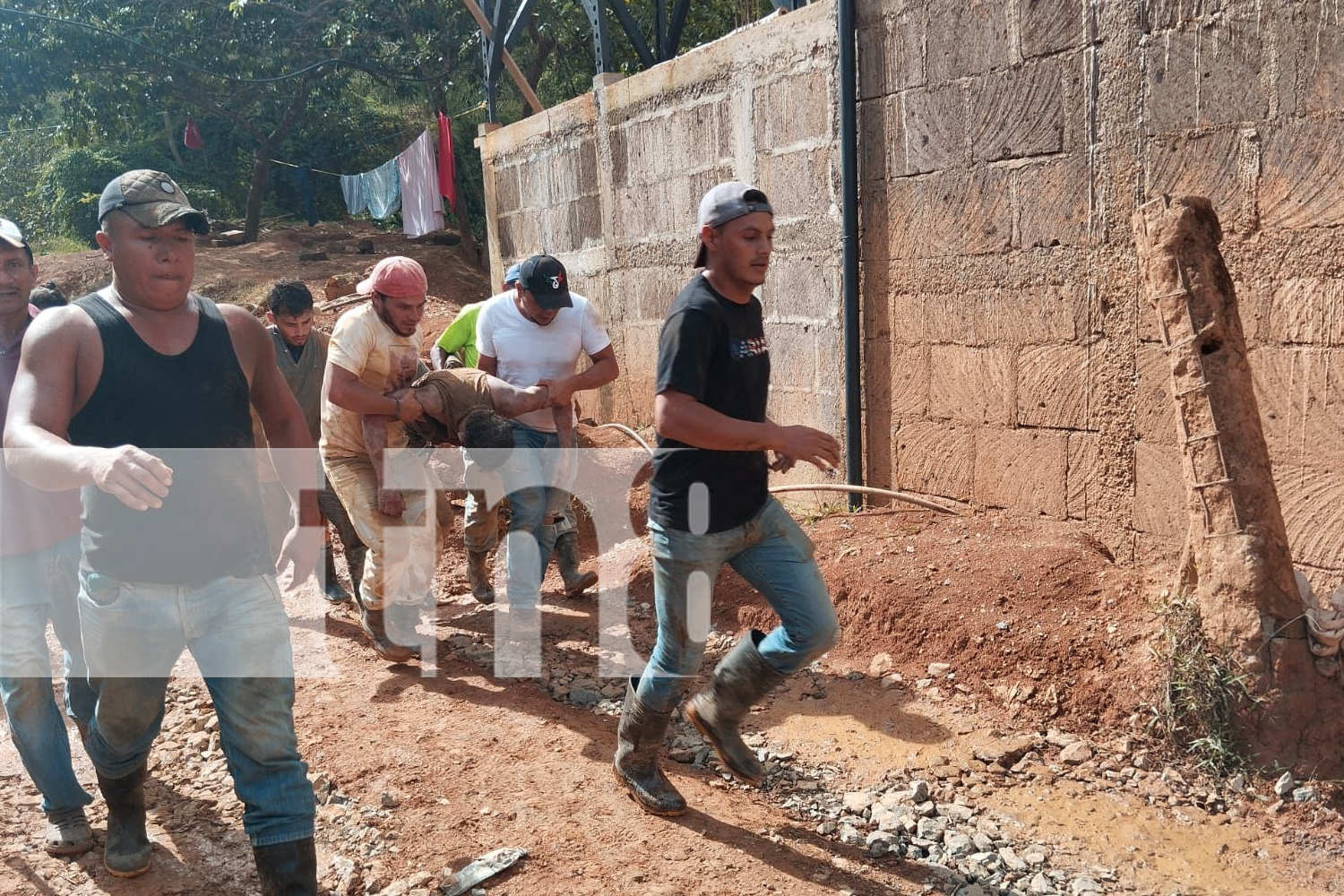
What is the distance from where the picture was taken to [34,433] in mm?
2645

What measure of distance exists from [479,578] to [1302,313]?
411cm

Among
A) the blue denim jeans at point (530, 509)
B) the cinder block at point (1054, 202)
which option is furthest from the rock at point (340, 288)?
the cinder block at point (1054, 202)

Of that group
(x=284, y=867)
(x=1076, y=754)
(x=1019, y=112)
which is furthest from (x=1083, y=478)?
(x=284, y=867)

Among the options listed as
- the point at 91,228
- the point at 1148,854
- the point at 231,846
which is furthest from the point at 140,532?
the point at 91,228

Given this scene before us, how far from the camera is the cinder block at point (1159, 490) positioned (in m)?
4.72

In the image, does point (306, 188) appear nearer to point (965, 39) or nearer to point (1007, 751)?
point (965, 39)

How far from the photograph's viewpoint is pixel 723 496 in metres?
3.43

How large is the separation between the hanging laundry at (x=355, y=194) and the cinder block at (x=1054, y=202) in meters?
16.4

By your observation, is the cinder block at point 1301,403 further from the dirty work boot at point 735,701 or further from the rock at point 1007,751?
the dirty work boot at point 735,701

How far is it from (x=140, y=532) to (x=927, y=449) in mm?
4144

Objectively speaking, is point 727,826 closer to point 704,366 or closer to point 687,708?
point 687,708

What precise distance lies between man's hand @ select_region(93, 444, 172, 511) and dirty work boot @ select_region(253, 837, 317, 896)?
41.3 inches

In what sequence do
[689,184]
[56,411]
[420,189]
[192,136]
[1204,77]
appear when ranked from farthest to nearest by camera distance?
[192,136] → [420,189] → [689,184] → [1204,77] → [56,411]

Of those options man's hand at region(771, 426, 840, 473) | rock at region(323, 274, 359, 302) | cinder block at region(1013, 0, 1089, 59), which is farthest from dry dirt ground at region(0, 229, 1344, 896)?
rock at region(323, 274, 359, 302)
